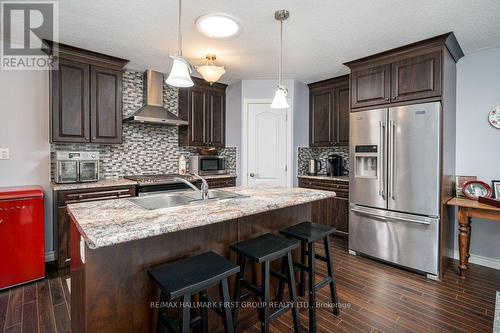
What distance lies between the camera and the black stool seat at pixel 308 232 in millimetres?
1952

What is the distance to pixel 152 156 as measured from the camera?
4.02 meters

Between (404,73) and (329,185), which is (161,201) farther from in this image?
(404,73)

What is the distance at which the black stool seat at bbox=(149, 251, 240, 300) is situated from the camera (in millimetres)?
1222

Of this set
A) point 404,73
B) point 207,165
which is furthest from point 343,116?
point 207,165

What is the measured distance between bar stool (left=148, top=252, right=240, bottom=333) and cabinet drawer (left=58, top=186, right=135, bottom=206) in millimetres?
2016

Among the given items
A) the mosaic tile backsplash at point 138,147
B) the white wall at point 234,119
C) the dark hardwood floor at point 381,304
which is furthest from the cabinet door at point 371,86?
the mosaic tile backsplash at point 138,147

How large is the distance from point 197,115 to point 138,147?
105 centimetres

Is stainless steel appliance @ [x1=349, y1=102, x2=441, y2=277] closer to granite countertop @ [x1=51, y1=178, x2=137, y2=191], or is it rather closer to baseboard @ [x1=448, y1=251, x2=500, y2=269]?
baseboard @ [x1=448, y1=251, x2=500, y2=269]

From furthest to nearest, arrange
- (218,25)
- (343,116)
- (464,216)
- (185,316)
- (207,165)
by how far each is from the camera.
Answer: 1. (207,165)
2. (343,116)
3. (464,216)
4. (218,25)
5. (185,316)

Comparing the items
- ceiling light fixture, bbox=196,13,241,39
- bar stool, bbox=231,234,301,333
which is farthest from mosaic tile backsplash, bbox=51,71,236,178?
bar stool, bbox=231,234,301,333

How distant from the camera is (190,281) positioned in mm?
1272

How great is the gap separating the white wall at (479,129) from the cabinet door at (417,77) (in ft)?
2.52

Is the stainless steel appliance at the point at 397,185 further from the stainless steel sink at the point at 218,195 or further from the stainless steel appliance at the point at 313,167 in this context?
the stainless steel sink at the point at 218,195

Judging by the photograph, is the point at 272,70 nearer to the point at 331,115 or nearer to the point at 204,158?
the point at 331,115
